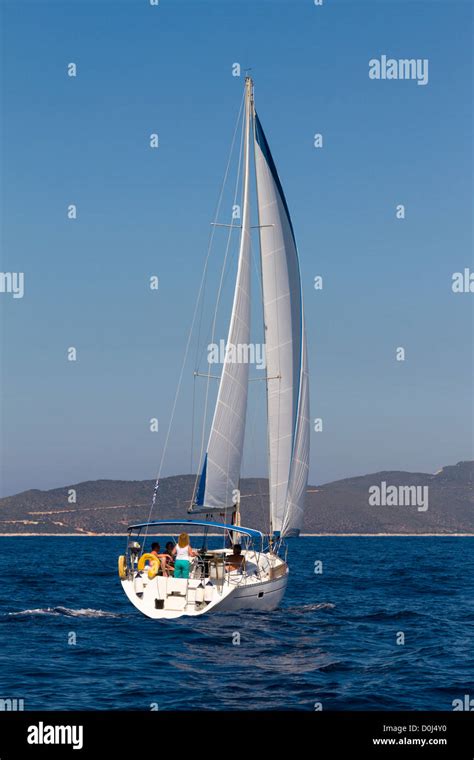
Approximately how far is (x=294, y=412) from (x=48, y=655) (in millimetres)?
14096

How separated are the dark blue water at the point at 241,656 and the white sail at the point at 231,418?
14.6ft

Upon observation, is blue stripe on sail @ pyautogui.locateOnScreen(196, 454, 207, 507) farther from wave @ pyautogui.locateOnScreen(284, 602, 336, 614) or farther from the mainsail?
wave @ pyautogui.locateOnScreen(284, 602, 336, 614)

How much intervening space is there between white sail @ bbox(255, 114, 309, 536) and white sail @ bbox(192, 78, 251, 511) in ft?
3.49

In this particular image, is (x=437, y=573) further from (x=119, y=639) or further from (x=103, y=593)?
(x=119, y=639)

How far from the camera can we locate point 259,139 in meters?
35.2

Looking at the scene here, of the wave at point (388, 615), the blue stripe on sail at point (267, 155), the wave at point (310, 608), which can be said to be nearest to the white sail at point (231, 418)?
the blue stripe on sail at point (267, 155)

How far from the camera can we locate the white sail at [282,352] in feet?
112

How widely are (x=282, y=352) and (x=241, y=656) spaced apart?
14.1 meters

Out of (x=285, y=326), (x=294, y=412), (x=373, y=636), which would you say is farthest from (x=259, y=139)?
(x=373, y=636)

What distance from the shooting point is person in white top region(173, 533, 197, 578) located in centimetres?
2719

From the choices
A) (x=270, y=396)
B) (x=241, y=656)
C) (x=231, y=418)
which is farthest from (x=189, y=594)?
(x=270, y=396)
